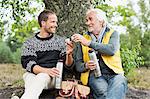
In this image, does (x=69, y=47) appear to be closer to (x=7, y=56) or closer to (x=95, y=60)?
(x=95, y=60)

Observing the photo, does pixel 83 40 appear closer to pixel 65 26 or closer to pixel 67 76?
pixel 67 76

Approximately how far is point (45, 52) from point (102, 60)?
2.09ft

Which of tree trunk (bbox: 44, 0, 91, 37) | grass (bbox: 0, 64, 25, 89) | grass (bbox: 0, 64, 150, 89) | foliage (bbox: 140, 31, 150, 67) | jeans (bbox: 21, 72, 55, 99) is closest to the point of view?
jeans (bbox: 21, 72, 55, 99)

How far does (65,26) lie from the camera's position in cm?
607

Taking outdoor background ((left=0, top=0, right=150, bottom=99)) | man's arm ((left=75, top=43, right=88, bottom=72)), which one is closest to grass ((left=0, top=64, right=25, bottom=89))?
outdoor background ((left=0, top=0, right=150, bottom=99))

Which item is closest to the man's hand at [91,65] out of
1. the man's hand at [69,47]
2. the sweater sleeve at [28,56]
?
the man's hand at [69,47]

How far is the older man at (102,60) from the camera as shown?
472cm

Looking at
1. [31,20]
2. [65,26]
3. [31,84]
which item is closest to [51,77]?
[31,84]

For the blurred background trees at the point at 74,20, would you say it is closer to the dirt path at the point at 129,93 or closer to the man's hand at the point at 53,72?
the dirt path at the point at 129,93

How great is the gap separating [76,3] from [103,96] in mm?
1725

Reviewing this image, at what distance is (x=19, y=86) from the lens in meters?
7.89

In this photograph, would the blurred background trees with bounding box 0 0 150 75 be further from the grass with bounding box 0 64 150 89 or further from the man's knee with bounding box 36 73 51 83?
the man's knee with bounding box 36 73 51 83

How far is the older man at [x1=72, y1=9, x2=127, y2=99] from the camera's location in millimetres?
4723

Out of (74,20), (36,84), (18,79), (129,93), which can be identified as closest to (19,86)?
(18,79)
